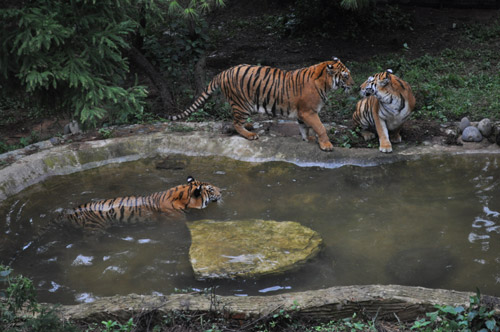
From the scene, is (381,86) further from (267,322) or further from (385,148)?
(267,322)

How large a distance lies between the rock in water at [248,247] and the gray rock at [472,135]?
272 centimetres

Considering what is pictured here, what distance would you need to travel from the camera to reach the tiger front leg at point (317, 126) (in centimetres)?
A: 629

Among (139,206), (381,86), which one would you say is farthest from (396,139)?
(139,206)

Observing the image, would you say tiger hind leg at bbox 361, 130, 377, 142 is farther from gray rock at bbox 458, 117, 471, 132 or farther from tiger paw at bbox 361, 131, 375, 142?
gray rock at bbox 458, 117, 471, 132

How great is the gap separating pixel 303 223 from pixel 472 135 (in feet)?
8.61

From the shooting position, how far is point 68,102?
6281mm

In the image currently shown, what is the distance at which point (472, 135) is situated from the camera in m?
6.23

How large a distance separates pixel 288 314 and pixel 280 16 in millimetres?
10335

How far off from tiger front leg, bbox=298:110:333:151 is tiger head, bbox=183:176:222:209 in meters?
1.58

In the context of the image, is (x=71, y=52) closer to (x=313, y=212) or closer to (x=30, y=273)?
(x=30, y=273)

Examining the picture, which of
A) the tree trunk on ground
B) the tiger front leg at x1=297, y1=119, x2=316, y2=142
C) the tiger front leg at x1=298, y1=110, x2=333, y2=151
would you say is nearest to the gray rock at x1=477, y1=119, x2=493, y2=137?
the tiger front leg at x1=298, y1=110, x2=333, y2=151

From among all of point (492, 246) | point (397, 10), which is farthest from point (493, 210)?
point (397, 10)

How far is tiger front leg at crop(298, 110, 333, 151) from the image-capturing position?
6289mm

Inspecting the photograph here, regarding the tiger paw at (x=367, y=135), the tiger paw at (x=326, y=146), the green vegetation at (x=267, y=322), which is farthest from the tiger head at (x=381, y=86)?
the green vegetation at (x=267, y=322)
